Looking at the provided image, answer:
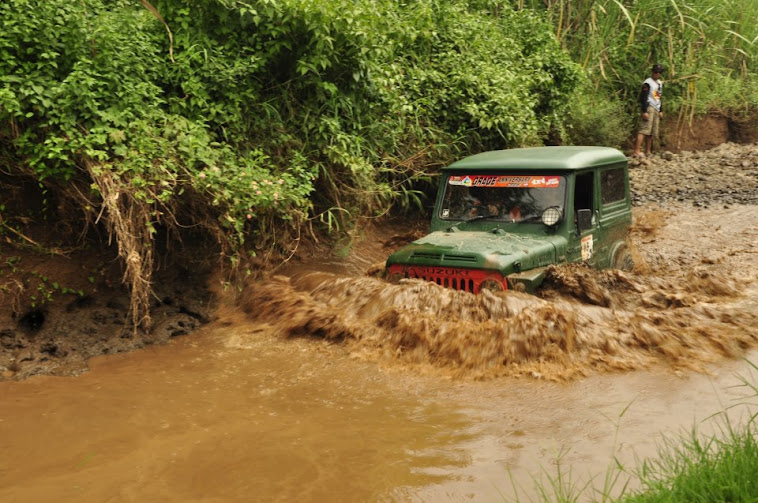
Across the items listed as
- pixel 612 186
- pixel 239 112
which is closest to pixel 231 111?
pixel 239 112

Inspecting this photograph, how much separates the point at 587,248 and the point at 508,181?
86cm

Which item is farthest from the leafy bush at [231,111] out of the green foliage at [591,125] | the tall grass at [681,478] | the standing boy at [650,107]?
the standing boy at [650,107]

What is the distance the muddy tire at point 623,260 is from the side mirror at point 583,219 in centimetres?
86

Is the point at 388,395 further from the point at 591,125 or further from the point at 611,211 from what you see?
the point at 591,125

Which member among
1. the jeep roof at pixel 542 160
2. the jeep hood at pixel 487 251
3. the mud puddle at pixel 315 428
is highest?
the jeep roof at pixel 542 160

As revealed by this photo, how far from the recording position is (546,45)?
1007 centimetres

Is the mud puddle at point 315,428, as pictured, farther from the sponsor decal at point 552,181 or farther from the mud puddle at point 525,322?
the sponsor decal at point 552,181

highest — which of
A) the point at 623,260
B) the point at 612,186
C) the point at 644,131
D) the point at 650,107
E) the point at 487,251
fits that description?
the point at 650,107

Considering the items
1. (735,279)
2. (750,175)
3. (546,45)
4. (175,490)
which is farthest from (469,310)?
(750,175)

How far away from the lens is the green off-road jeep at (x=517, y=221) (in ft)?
16.4

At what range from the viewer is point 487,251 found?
196 inches

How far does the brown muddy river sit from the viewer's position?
10.9 feet

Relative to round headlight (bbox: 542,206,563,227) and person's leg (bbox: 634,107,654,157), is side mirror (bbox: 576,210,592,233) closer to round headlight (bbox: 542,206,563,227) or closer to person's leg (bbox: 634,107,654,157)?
round headlight (bbox: 542,206,563,227)

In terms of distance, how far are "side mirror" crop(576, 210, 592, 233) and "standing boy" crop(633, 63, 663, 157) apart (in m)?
8.04
